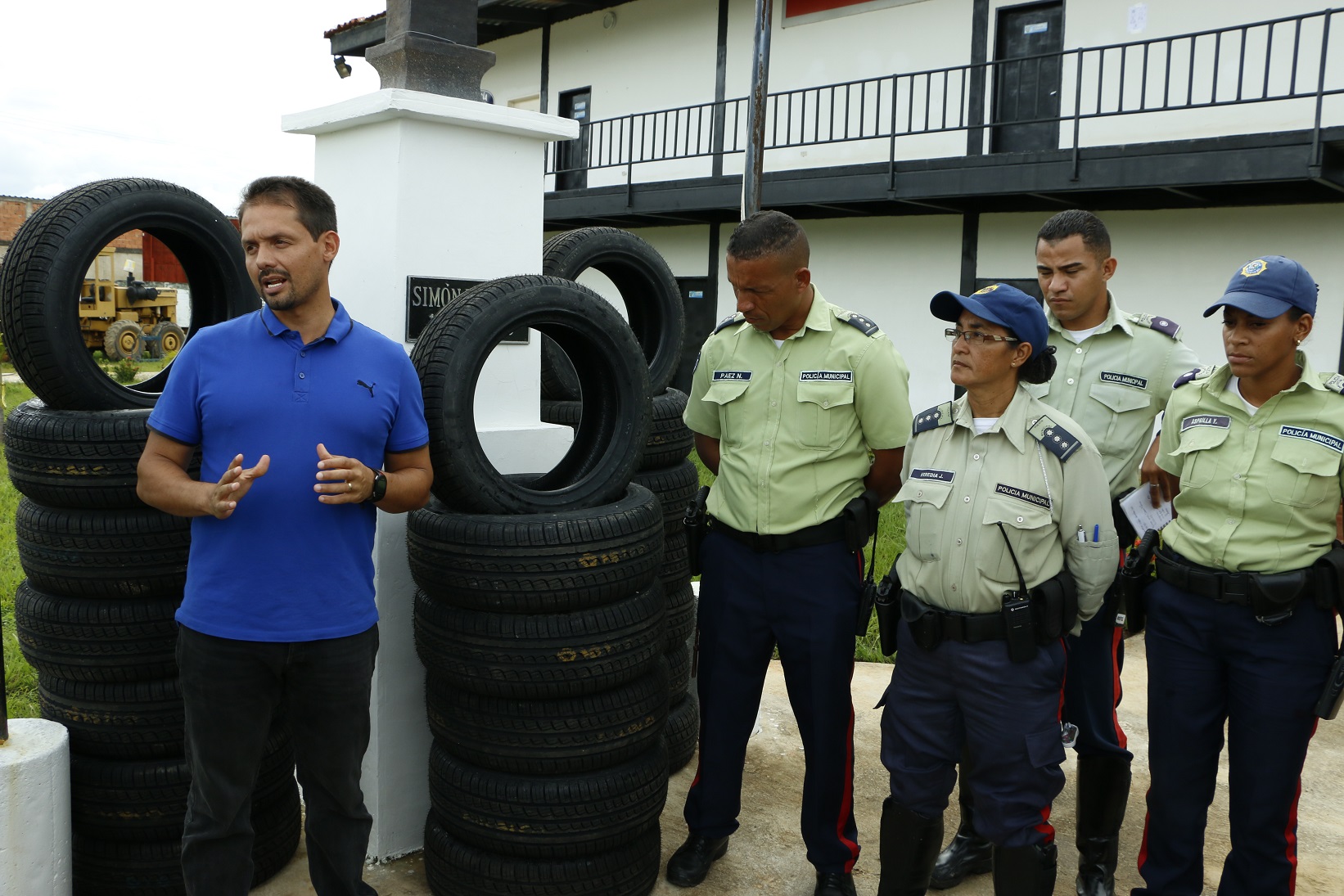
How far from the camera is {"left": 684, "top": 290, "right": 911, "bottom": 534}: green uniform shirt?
3238 mm

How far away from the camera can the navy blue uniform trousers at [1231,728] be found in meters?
2.82

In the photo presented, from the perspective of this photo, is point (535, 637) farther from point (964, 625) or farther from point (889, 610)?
point (964, 625)

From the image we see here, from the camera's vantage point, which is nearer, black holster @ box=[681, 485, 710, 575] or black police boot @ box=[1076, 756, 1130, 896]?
black police boot @ box=[1076, 756, 1130, 896]

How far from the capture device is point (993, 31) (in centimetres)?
1205

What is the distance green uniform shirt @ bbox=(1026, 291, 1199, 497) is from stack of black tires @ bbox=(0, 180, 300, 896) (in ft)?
9.06

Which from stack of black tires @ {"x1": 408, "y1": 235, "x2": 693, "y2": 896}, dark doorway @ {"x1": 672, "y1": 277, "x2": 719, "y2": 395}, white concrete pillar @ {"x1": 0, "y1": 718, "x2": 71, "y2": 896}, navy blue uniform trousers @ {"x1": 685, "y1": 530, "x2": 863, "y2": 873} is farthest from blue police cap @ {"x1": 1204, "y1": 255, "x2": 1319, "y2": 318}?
dark doorway @ {"x1": 672, "y1": 277, "x2": 719, "y2": 395}

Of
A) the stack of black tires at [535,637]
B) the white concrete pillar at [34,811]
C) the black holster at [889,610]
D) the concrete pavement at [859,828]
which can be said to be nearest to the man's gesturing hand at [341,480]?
the stack of black tires at [535,637]

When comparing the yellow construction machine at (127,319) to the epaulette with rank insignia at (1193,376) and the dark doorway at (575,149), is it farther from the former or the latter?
the epaulette with rank insignia at (1193,376)

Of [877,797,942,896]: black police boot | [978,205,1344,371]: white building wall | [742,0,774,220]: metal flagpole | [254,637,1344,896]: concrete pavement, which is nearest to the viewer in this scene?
[877,797,942,896]: black police boot

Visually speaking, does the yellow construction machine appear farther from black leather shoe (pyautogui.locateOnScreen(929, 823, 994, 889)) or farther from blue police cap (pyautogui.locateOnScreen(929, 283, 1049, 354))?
blue police cap (pyautogui.locateOnScreen(929, 283, 1049, 354))

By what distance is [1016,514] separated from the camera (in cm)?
272

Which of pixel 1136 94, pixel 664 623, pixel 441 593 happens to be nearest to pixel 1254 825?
pixel 664 623

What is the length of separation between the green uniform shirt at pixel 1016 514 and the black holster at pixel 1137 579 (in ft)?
1.32

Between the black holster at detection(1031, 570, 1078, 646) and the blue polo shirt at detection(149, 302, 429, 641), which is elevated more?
the blue polo shirt at detection(149, 302, 429, 641)
